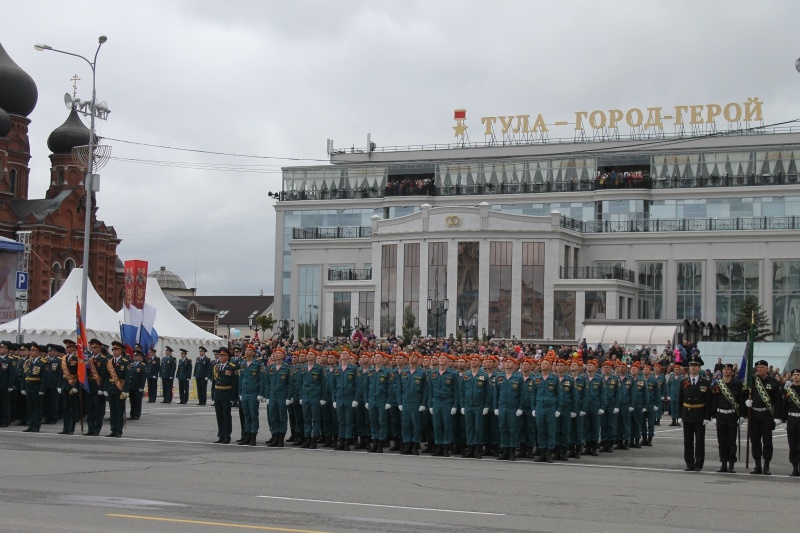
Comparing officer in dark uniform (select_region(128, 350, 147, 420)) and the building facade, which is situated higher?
the building facade

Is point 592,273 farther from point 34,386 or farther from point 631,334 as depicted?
point 34,386

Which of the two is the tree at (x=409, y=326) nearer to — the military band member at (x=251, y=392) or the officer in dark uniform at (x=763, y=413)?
the military band member at (x=251, y=392)

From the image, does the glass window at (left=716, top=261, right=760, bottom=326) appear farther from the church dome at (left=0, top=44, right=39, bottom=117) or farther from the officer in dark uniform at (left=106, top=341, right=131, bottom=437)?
the officer in dark uniform at (left=106, top=341, right=131, bottom=437)

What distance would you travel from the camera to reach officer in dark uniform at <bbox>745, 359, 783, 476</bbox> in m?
18.5

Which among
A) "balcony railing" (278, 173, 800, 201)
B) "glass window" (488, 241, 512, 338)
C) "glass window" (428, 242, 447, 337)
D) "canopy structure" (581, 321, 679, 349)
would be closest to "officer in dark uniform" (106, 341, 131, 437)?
"canopy structure" (581, 321, 679, 349)

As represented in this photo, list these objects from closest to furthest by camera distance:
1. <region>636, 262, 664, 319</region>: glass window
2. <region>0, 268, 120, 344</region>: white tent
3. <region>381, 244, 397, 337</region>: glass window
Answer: <region>0, 268, 120, 344</region>: white tent, <region>381, 244, 397, 337</region>: glass window, <region>636, 262, 664, 319</region>: glass window

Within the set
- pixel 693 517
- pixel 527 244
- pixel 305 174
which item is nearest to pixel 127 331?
pixel 693 517

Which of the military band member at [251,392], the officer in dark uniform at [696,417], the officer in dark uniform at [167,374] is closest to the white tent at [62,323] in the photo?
the officer in dark uniform at [167,374]

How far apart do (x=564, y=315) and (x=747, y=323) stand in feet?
33.4

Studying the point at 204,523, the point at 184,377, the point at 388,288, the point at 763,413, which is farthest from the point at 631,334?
the point at 204,523

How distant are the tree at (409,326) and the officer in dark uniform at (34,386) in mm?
32571

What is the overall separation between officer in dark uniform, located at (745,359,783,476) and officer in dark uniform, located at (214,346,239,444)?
9.65m

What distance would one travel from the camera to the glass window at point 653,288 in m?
70.5

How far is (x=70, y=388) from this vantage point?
23.8 meters
